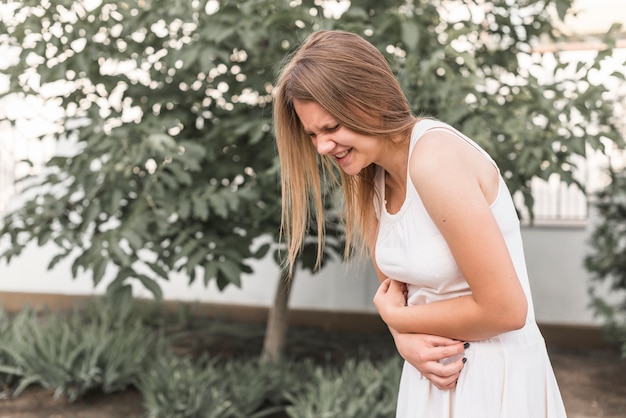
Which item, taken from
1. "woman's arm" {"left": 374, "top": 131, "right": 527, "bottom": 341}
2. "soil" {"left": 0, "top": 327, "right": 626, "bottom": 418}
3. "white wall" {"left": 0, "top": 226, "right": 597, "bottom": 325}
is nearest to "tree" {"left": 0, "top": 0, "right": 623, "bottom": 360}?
"soil" {"left": 0, "top": 327, "right": 626, "bottom": 418}

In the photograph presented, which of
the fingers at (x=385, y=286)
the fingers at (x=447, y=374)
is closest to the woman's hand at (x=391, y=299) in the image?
the fingers at (x=385, y=286)

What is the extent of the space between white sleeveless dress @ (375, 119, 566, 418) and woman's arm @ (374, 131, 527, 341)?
5 centimetres

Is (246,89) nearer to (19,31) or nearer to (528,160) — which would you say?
(19,31)

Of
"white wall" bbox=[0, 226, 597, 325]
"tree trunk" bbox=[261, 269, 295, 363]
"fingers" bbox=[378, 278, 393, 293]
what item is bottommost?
"tree trunk" bbox=[261, 269, 295, 363]

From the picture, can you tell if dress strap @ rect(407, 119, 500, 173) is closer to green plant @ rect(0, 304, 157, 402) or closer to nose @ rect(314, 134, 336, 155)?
nose @ rect(314, 134, 336, 155)

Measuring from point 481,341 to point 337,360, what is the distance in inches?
171

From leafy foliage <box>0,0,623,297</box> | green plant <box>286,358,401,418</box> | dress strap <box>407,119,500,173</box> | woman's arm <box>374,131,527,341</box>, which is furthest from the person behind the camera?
green plant <box>286,358,401,418</box>

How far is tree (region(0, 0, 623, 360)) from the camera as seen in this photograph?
3.55 meters

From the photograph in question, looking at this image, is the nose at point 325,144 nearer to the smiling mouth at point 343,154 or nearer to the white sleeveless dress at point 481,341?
the smiling mouth at point 343,154

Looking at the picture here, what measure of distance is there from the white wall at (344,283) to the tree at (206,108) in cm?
230

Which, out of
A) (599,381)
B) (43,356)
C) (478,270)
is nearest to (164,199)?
(43,356)

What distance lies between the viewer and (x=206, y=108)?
14.1 ft

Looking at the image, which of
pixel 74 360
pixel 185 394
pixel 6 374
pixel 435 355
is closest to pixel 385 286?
pixel 435 355

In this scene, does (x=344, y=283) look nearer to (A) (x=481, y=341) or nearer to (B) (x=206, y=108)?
(B) (x=206, y=108)
